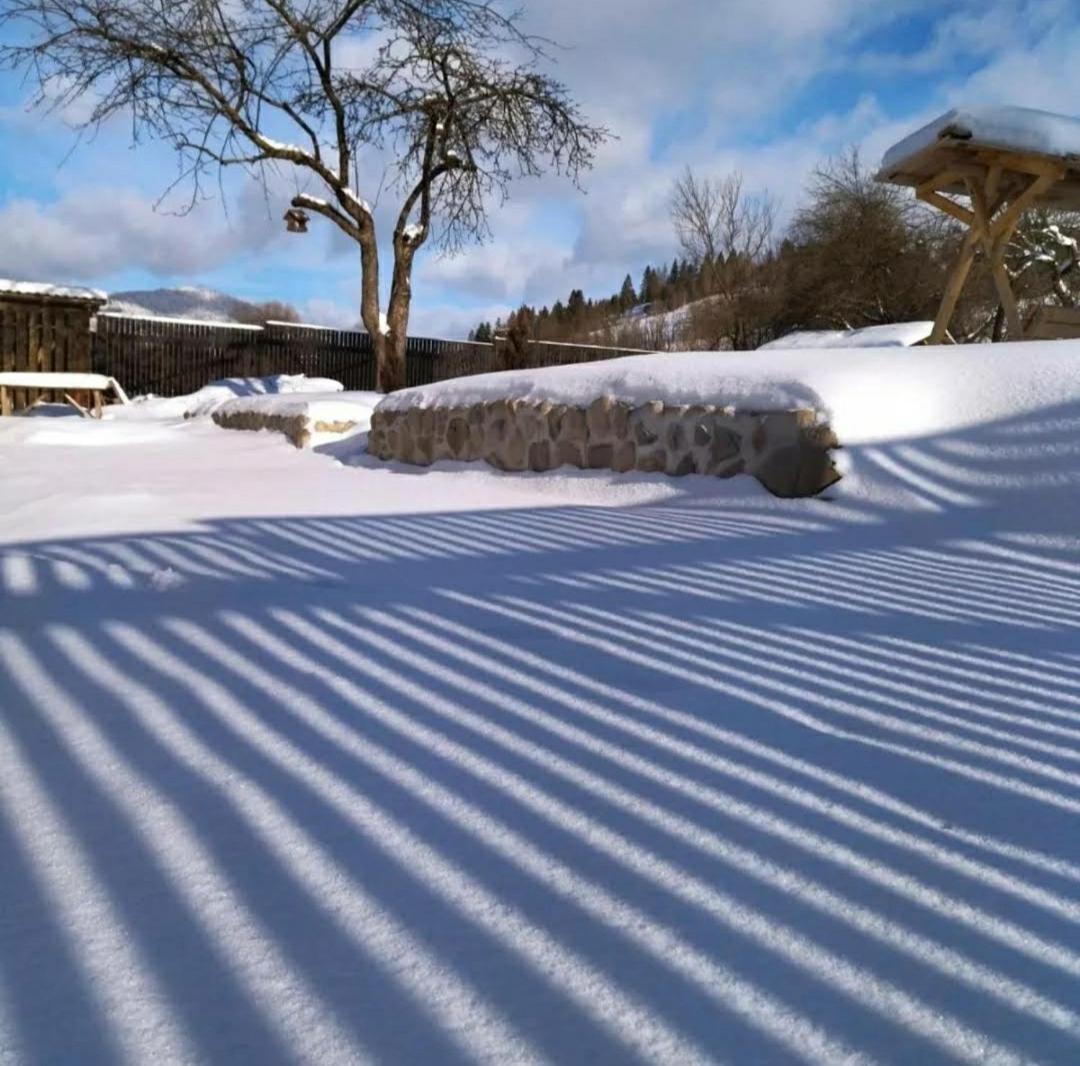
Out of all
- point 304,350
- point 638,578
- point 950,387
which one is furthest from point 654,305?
point 638,578

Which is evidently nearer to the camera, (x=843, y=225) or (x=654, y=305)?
(x=843, y=225)

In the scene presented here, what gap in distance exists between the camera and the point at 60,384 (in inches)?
385

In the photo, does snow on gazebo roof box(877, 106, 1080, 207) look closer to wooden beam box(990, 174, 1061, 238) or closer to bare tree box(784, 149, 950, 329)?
wooden beam box(990, 174, 1061, 238)

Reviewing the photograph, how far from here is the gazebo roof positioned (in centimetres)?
1126

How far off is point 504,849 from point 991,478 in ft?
11.0

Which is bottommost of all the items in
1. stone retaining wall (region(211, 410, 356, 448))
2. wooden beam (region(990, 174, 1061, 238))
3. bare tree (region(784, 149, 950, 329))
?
stone retaining wall (region(211, 410, 356, 448))

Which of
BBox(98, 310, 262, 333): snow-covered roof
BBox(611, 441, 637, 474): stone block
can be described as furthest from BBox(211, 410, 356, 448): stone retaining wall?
BBox(98, 310, 262, 333): snow-covered roof

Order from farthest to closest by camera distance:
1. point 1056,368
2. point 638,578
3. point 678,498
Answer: point 678,498 → point 1056,368 → point 638,578

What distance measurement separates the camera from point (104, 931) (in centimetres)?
96

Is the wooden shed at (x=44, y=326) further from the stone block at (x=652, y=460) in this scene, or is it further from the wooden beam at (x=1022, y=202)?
the wooden beam at (x=1022, y=202)

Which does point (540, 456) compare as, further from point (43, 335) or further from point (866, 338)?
point (43, 335)

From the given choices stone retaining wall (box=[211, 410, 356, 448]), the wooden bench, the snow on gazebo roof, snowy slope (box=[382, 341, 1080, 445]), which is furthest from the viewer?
the wooden bench

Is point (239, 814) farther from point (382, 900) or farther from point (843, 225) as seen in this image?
point (843, 225)

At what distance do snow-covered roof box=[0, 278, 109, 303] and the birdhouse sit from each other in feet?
11.7
